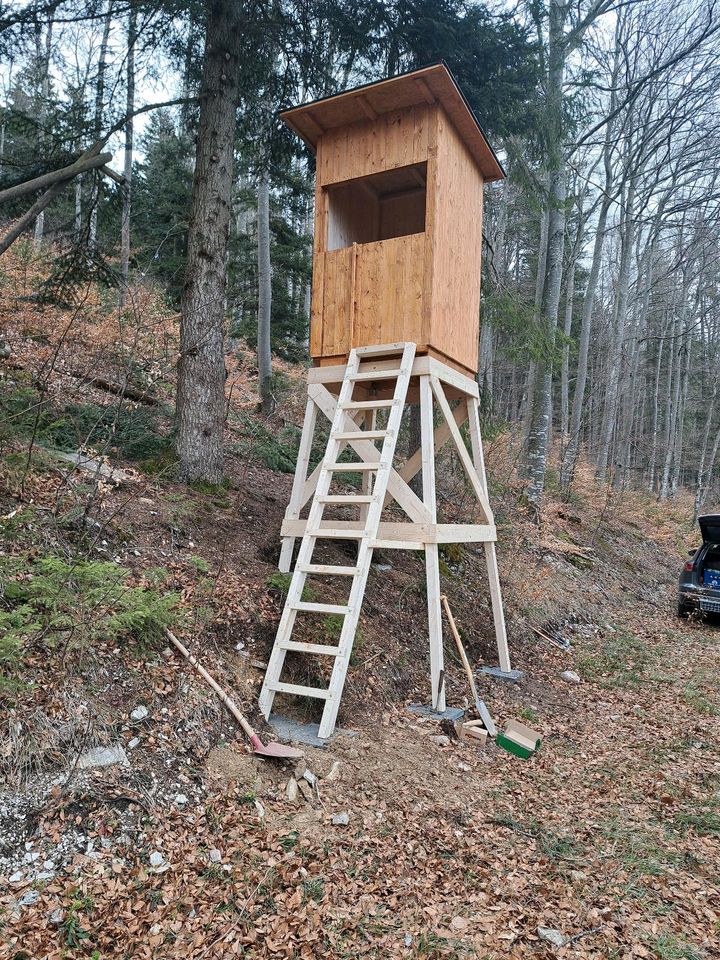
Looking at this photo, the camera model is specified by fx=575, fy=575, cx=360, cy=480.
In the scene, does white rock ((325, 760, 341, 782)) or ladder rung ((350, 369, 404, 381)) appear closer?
white rock ((325, 760, 341, 782))

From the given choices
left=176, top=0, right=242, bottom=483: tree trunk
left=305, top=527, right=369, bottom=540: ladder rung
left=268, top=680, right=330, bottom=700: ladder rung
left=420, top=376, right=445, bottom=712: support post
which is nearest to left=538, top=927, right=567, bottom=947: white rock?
left=268, top=680, right=330, bottom=700: ladder rung

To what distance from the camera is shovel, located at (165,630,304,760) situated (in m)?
3.84

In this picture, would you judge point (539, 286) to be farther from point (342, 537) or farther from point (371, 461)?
point (342, 537)

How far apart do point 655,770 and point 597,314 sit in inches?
1035

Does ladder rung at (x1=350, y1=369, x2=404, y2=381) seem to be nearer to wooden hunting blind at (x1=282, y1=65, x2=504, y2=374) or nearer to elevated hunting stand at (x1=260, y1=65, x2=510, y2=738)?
elevated hunting stand at (x1=260, y1=65, x2=510, y2=738)

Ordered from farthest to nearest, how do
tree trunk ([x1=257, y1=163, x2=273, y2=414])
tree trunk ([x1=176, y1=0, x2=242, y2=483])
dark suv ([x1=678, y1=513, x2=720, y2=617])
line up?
tree trunk ([x1=257, y1=163, x2=273, y2=414])
dark suv ([x1=678, y1=513, x2=720, y2=617])
tree trunk ([x1=176, y1=0, x2=242, y2=483])

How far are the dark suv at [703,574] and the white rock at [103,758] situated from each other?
31.5ft

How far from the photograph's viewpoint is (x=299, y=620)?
5.30m

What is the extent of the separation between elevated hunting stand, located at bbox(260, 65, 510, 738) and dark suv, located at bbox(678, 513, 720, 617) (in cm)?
528

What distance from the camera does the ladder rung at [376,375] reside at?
18.3ft

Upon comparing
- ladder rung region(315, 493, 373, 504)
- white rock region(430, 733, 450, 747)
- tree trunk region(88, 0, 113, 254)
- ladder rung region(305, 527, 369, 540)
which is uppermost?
tree trunk region(88, 0, 113, 254)

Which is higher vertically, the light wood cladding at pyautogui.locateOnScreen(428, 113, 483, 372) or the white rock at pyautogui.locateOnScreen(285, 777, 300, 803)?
the light wood cladding at pyautogui.locateOnScreen(428, 113, 483, 372)

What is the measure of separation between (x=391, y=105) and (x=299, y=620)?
521 cm

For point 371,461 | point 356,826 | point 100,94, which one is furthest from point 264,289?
point 356,826
